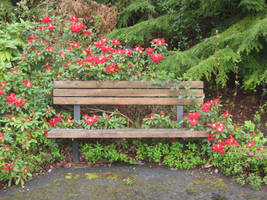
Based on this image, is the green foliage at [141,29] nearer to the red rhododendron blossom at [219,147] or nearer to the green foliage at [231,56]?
the green foliage at [231,56]

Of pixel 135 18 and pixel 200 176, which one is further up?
pixel 135 18

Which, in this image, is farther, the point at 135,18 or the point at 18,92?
the point at 135,18

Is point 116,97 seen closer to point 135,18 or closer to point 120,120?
point 120,120

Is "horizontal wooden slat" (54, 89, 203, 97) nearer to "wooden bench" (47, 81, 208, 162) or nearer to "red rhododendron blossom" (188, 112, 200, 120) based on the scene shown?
"wooden bench" (47, 81, 208, 162)

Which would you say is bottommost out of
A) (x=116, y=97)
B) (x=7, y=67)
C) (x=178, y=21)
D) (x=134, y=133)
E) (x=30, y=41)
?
(x=134, y=133)

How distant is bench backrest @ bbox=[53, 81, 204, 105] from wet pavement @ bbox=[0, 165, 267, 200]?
75cm

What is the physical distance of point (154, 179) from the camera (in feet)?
9.57

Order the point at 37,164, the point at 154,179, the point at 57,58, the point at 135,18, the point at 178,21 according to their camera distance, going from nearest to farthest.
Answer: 1. the point at 154,179
2. the point at 37,164
3. the point at 57,58
4. the point at 178,21
5. the point at 135,18

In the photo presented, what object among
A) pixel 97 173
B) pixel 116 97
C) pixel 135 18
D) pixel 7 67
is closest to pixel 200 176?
pixel 97 173

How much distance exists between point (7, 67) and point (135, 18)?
394 centimetres

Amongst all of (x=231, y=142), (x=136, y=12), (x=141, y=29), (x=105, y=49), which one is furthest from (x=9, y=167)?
(x=136, y=12)

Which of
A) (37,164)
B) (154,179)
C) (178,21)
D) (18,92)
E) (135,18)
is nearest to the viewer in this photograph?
(154,179)

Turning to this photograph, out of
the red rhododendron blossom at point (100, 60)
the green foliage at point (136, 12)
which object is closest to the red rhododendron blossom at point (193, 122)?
the red rhododendron blossom at point (100, 60)

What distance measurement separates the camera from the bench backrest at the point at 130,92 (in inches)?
134
